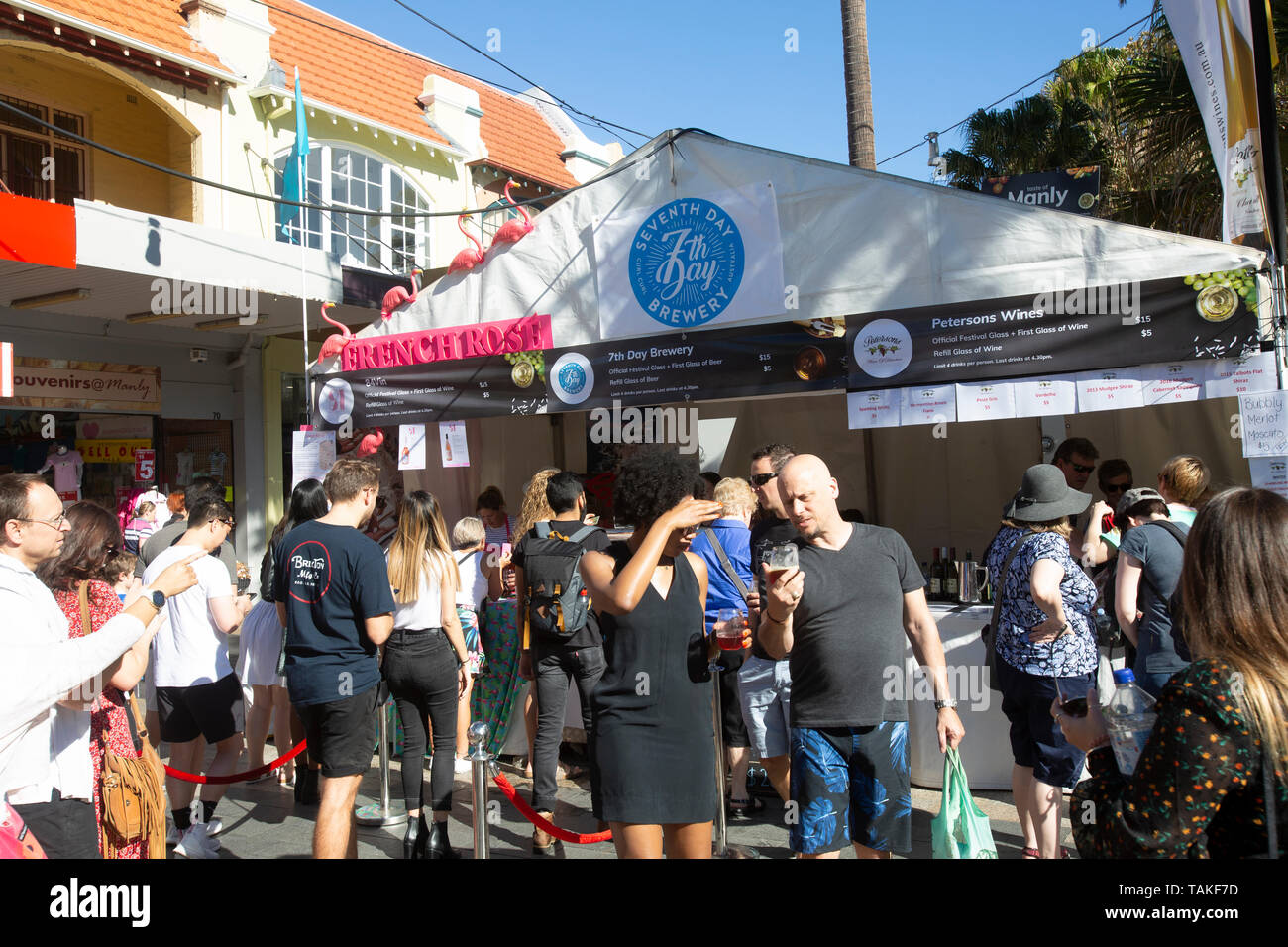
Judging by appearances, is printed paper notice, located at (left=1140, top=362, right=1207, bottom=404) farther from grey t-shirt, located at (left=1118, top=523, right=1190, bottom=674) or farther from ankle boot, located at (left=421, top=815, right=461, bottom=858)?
ankle boot, located at (left=421, top=815, right=461, bottom=858)

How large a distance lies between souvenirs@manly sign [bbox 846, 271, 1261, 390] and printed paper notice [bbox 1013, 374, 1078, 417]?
0.06m

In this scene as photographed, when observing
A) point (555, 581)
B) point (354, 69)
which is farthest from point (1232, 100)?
point (354, 69)

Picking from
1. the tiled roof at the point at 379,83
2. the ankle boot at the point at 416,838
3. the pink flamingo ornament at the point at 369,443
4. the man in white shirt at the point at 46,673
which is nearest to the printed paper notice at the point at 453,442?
the pink flamingo ornament at the point at 369,443

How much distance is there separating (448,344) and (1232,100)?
5284 mm

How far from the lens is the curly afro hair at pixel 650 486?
10.2 ft

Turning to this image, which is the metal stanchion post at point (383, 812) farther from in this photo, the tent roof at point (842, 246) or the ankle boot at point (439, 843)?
the tent roof at point (842, 246)

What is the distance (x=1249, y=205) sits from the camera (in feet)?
15.1

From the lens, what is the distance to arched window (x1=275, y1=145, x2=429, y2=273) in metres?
14.1

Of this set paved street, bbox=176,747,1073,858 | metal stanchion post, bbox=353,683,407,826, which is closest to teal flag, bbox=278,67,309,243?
paved street, bbox=176,747,1073,858

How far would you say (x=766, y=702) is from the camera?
4820 mm

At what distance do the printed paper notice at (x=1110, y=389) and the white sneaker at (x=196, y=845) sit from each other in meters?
5.12

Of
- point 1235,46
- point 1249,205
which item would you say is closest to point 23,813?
point 1249,205
